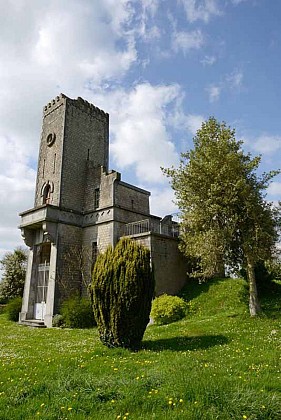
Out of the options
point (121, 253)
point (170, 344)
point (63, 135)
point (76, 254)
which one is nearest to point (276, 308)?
point (170, 344)

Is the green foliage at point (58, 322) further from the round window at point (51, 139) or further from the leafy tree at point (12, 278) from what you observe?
the round window at point (51, 139)

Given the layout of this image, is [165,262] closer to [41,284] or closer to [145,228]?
[145,228]

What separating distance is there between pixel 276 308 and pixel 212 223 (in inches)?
181

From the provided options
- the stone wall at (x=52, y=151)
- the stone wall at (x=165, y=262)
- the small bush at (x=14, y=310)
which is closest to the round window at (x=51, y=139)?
the stone wall at (x=52, y=151)

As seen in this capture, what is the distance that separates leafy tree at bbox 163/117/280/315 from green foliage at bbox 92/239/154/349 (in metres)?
4.88

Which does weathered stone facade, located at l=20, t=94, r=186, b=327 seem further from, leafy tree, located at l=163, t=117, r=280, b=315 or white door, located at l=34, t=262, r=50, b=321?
leafy tree, located at l=163, t=117, r=280, b=315

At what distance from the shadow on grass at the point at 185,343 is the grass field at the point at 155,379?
29mm

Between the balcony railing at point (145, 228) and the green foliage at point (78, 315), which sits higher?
the balcony railing at point (145, 228)

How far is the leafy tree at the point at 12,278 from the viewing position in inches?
1011

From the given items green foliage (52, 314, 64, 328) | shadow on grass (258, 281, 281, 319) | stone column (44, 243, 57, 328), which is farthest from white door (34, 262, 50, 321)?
shadow on grass (258, 281, 281, 319)

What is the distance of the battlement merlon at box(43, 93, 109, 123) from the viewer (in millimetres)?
23281

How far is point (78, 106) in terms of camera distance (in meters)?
23.7

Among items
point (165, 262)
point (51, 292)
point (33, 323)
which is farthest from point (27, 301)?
point (165, 262)

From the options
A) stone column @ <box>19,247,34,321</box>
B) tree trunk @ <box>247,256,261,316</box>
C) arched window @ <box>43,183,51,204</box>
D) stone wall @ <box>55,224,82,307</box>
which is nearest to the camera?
tree trunk @ <box>247,256,261,316</box>
